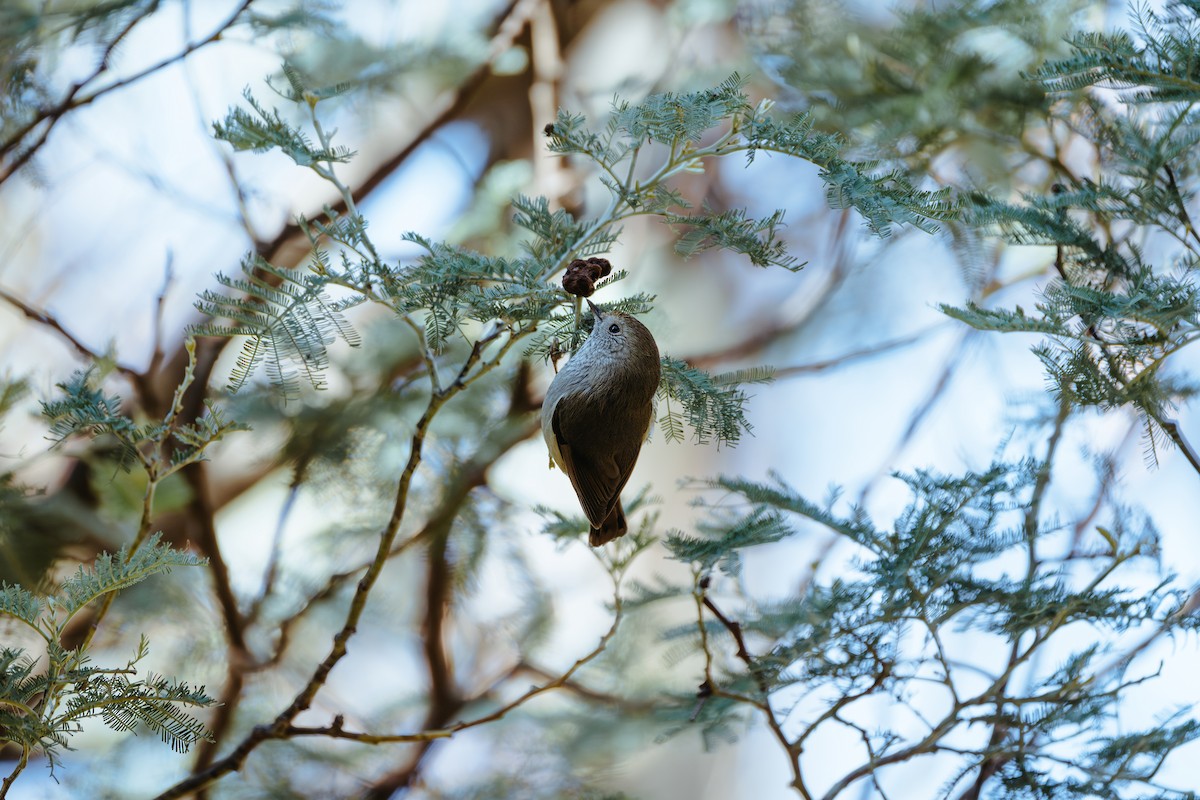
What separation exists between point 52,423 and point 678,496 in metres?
1.72

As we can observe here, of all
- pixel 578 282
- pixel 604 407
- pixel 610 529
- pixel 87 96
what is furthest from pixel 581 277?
pixel 87 96

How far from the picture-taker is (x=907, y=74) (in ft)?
5.02

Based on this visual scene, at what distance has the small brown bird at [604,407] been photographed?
76 cm

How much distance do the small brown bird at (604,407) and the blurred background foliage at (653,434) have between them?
0.14 feet

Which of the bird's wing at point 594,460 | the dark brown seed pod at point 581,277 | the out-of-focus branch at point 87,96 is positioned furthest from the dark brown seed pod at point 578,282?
the out-of-focus branch at point 87,96

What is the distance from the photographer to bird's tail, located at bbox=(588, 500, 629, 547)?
80 centimetres

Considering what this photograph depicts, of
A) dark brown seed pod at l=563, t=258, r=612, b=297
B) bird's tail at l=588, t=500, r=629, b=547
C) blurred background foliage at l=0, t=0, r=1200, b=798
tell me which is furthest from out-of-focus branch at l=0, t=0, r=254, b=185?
bird's tail at l=588, t=500, r=629, b=547

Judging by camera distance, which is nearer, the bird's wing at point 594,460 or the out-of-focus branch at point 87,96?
the bird's wing at point 594,460

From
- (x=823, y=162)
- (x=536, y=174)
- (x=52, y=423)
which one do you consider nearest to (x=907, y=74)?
(x=536, y=174)

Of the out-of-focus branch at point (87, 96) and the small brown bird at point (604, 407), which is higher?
the out-of-focus branch at point (87, 96)

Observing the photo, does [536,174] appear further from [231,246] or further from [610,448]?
[610,448]

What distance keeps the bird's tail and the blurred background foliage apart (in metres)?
0.04

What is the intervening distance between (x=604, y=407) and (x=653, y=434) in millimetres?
279

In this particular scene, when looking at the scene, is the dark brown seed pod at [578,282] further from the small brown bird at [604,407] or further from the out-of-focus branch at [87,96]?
the out-of-focus branch at [87,96]
